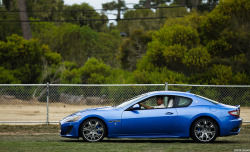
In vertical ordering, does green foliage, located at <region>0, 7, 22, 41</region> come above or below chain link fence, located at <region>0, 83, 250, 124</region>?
above

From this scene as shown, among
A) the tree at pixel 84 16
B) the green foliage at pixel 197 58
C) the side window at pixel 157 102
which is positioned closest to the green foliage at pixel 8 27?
the tree at pixel 84 16

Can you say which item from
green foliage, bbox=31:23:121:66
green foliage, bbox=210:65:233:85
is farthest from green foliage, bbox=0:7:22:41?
green foliage, bbox=210:65:233:85

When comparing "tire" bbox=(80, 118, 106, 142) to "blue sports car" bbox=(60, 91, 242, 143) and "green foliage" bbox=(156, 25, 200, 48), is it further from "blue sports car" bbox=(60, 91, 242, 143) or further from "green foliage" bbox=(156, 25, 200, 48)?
"green foliage" bbox=(156, 25, 200, 48)

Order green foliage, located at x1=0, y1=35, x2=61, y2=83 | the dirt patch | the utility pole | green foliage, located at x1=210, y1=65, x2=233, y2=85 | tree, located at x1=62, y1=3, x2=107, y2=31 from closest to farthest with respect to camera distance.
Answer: the dirt patch
green foliage, located at x1=210, y1=65, x2=233, y2=85
green foliage, located at x1=0, y1=35, x2=61, y2=83
the utility pole
tree, located at x1=62, y1=3, x2=107, y2=31

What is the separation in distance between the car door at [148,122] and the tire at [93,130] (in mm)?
540

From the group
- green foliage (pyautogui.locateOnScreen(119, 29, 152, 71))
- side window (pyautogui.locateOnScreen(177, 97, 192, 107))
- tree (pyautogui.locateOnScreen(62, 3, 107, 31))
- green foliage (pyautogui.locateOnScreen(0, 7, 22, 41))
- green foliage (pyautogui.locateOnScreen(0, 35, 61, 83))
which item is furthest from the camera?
tree (pyautogui.locateOnScreen(62, 3, 107, 31))

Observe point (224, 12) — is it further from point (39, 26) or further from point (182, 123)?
point (39, 26)

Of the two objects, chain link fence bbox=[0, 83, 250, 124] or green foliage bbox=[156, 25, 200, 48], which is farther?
green foliage bbox=[156, 25, 200, 48]

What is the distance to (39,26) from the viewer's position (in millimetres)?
43125

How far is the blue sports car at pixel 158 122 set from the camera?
375 inches

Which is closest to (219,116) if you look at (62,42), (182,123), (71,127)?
(182,123)

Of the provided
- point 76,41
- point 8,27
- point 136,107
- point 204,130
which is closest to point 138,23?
point 76,41

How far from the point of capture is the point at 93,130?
31.7 ft

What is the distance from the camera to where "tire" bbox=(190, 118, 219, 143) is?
957cm
